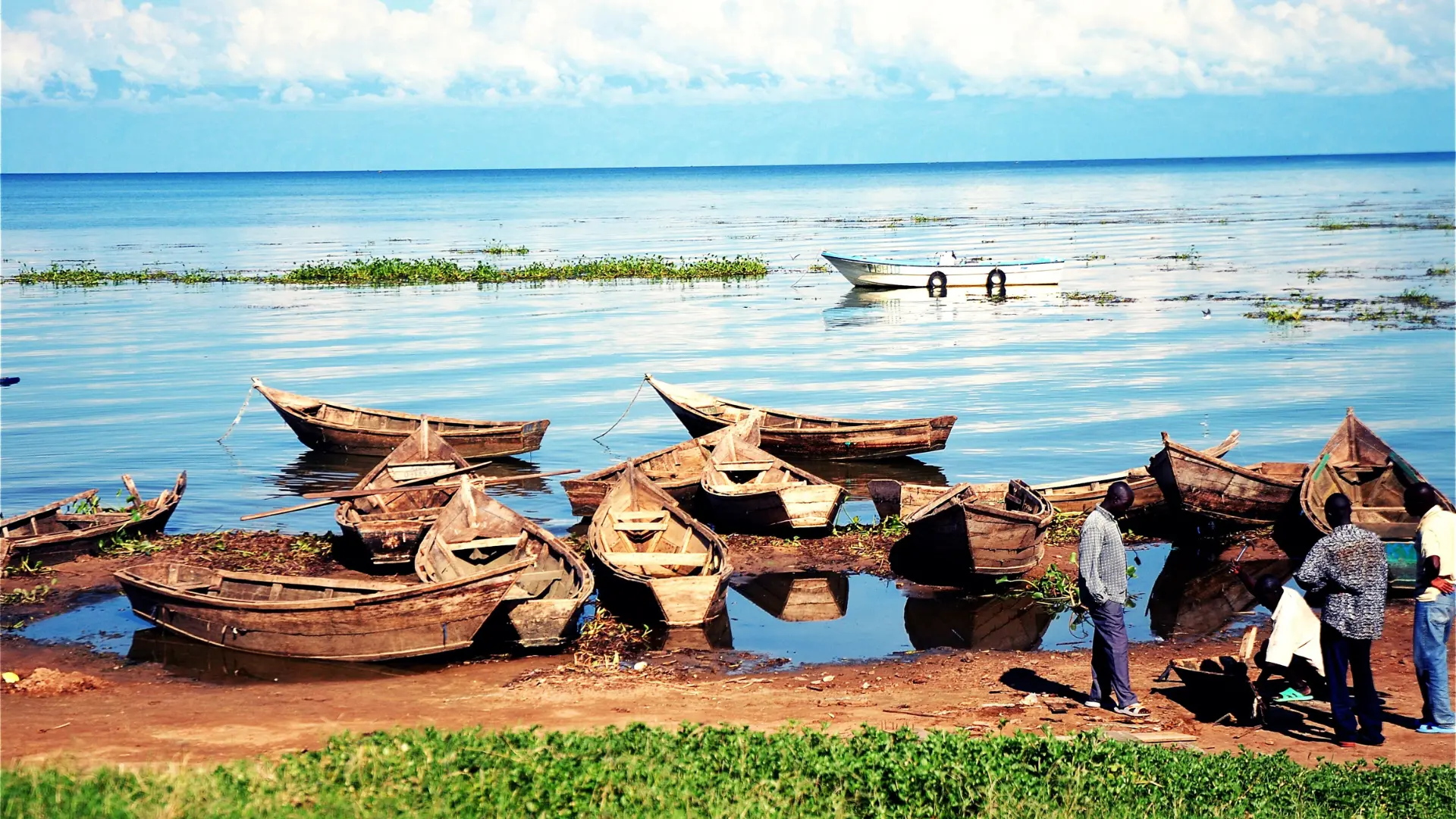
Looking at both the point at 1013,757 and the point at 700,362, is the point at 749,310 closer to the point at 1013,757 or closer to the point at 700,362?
the point at 700,362

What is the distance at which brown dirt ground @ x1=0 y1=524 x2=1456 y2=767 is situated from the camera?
34.7 feet

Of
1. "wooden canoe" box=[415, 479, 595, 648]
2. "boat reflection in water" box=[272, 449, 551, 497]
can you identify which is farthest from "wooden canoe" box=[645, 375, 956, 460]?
"wooden canoe" box=[415, 479, 595, 648]

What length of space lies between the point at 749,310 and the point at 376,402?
60.6 ft

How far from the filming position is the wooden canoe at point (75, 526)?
16.5 metres

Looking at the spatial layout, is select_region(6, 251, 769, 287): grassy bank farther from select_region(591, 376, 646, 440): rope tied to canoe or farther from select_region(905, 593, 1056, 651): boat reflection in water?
select_region(905, 593, 1056, 651): boat reflection in water

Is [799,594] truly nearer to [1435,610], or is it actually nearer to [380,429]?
[1435,610]

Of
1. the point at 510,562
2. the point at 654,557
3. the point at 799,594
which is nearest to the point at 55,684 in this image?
the point at 510,562

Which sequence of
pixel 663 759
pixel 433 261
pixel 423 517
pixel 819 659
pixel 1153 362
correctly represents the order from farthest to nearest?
pixel 433 261, pixel 1153 362, pixel 423 517, pixel 819 659, pixel 663 759

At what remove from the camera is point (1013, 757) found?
936cm

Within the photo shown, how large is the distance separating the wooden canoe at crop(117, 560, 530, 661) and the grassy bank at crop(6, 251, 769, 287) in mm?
41214

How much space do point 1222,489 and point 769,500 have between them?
6.13 m

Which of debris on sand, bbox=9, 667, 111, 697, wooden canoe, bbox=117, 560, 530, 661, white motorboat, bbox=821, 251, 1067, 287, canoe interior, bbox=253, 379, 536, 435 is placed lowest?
debris on sand, bbox=9, 667, 111, 697

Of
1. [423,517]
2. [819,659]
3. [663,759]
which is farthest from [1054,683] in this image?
[423,517]

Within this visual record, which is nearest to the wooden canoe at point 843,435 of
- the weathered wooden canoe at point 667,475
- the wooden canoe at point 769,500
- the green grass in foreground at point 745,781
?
the weathered wooden canoe at point 667,475
